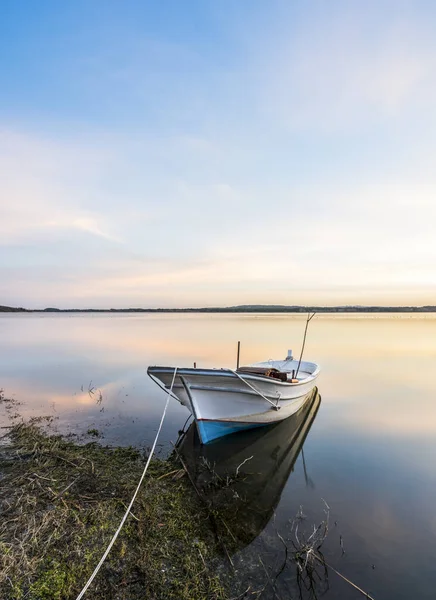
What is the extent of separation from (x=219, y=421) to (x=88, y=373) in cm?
1283

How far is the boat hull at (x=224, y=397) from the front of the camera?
9.07 m

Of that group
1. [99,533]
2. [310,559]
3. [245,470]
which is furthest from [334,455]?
[99,533]

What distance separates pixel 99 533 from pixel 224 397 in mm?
5059

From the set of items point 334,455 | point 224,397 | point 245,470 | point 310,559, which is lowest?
point 334,455

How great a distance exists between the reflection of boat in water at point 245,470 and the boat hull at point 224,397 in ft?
1.59

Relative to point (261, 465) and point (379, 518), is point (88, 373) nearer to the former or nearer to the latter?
point (261, 465)

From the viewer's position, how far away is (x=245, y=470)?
8.30 meters

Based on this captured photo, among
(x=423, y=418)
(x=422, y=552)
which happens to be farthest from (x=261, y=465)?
(x=423, y=418)

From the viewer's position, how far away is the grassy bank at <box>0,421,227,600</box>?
3.89m

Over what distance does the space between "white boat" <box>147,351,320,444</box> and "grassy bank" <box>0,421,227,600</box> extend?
7.15ft

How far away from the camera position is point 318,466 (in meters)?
8.84

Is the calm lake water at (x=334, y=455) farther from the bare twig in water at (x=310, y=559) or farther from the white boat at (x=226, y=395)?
the white boat at (x=226, y=395)

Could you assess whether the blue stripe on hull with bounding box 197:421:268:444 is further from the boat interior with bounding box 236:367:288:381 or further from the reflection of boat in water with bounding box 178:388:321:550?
the boat interior with bounding box 236:367:288:381

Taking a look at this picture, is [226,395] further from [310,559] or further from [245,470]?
[310,559]
